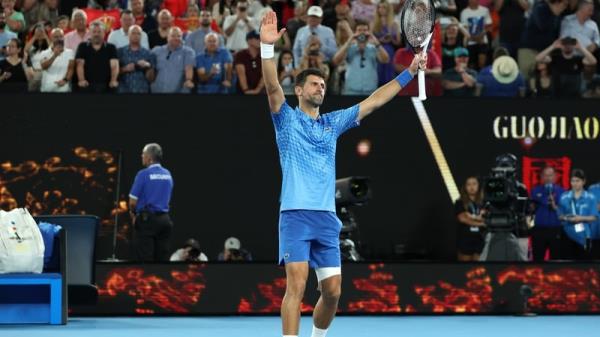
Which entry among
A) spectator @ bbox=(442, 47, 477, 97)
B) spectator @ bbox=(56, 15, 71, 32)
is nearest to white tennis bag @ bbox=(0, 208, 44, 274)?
spectator @ bbox=(56, 15, 71, 32)

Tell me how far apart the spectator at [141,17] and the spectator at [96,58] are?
118 centimetres

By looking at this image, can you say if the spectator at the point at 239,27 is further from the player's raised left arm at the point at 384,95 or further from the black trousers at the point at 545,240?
the player's raised left arm at the point at 384,95

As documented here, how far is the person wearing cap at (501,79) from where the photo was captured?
675 inches

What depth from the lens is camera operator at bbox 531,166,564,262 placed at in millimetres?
16656

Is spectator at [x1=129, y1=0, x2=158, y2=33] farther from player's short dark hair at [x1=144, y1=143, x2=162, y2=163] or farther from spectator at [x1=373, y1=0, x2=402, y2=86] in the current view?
spectator at [x1=373, y1=0, x2=402, y2=86]

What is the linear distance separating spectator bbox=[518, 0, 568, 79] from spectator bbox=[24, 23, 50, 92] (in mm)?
6493

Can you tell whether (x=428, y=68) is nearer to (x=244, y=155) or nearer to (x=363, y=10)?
(x=363, y=10)

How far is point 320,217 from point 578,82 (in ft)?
Result: 31.7

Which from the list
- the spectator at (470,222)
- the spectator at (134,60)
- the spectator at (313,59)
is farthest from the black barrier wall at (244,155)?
the spectator at (470,222)

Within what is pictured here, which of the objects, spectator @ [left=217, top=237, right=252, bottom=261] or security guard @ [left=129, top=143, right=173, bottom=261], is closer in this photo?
security guard @ [left=129, top=143, right=173, bottom=261]

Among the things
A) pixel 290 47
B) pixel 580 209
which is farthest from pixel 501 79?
pixel 290 47

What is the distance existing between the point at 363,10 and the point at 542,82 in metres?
2.76

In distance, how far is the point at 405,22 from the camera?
8.97 meters

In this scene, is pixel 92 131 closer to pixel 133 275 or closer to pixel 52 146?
pixel 52 146
